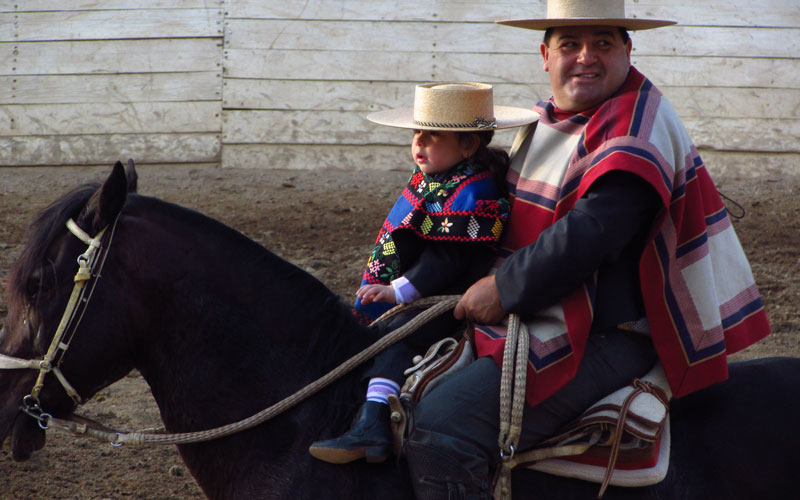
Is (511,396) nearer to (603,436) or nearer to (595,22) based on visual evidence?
(603,436)

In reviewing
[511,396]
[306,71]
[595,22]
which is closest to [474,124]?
[595,22]

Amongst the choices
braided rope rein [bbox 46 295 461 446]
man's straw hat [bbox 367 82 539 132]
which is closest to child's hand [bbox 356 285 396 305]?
braided rope rein [bbox 46 295 461 446]

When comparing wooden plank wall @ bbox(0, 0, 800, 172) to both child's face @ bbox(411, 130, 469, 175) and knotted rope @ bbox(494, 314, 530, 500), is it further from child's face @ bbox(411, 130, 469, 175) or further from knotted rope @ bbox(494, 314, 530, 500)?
knotted rope @ bbox(494, 314, 530, 500)

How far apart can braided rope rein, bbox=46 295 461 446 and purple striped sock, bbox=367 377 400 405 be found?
0.08 metres

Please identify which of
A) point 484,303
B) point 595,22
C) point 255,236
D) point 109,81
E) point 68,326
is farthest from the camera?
point 109,81

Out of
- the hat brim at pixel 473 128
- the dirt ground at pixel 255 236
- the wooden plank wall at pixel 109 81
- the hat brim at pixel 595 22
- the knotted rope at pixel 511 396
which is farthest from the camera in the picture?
the wooden plank wall at pixel 109 81

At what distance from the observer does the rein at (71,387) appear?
2.12 m

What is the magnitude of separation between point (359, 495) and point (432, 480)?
0.22m

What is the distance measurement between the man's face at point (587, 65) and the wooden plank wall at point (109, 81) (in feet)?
20.7

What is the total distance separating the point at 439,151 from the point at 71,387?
50.3 inches

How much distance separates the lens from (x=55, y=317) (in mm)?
2139

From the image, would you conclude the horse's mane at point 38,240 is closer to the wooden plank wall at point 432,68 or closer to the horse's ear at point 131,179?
the horse's ear at point 131,179

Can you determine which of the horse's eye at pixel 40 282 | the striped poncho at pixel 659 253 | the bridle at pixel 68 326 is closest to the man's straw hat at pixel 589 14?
the striped poncho at pixel 659 253

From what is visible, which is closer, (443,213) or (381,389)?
(381,389)
